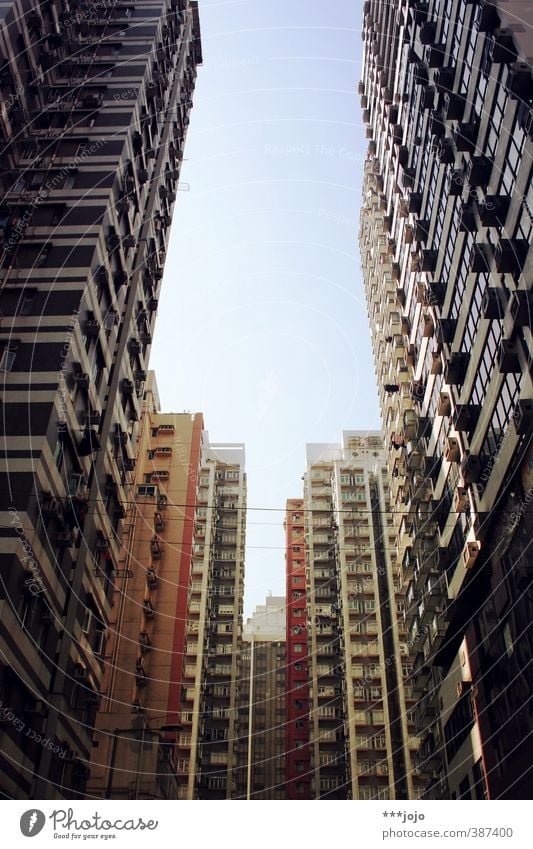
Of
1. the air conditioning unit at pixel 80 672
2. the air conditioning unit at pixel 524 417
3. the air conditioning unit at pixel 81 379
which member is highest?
the air conditioning unit at pixel 81 379

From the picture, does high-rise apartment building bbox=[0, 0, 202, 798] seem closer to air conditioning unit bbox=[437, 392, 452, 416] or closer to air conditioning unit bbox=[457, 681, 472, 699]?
air conditioning unit bbox=[437, 392, 452, 416]

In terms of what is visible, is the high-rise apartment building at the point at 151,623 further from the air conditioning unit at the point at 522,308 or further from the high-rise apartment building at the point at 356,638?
the air conditioning unit at the point at 522,308

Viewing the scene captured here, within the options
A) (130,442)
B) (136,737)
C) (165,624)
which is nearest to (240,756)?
(165,624)

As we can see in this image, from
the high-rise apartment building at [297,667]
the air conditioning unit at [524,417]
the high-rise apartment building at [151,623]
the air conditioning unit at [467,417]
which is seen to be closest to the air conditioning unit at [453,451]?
the air conditioning unit at [467,417]

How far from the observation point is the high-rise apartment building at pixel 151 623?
3559 centimetres

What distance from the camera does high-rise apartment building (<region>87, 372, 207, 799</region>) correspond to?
117 feet

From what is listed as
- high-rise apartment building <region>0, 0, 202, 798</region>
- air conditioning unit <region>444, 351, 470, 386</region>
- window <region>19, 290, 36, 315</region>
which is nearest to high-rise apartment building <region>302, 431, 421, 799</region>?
air conditioning unit <region>444, 351, 470, 386</region>

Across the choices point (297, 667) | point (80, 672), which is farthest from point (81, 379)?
point (297, 667)

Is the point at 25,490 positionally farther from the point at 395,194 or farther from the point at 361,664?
the point at 361,664

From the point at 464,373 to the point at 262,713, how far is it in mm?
73607

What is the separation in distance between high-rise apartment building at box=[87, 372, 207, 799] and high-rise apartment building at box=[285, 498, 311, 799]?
18207mm

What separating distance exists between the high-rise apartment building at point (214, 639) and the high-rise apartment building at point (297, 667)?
20.1 ft

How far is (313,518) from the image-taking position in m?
91.4

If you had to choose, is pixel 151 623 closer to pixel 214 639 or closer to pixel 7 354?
pixel 7 354
